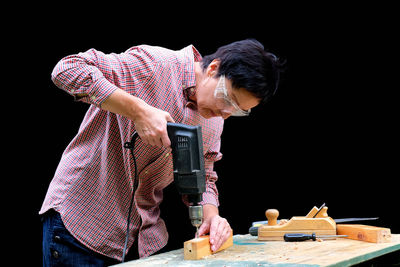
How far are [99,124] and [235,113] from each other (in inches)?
25.2

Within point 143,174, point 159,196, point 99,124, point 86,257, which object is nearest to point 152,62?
point 99,124

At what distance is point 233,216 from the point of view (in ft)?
13.5

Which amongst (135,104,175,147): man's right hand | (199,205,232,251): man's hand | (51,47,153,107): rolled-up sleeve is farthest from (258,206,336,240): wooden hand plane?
(51,47,153,107): rolled-up sleeve

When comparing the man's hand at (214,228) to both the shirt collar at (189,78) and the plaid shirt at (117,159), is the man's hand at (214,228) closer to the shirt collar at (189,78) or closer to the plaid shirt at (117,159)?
the plaid shirt at (117,159)

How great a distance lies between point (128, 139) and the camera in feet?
6.98

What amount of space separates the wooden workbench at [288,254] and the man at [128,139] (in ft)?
0.48

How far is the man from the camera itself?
6.79 ft

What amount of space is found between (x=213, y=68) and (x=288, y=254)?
0.87 metres

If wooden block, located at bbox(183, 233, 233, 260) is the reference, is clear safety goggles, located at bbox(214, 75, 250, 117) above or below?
above

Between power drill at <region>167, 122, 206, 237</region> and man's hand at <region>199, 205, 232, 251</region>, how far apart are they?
0.28 m

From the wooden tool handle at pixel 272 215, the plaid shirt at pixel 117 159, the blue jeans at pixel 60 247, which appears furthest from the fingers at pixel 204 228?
the blue jeans at pixel 60 247

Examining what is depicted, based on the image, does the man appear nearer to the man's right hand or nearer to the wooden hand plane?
the man's right hand

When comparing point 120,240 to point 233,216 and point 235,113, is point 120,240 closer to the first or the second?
point 235,113

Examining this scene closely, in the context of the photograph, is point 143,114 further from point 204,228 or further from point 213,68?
point 204,228
